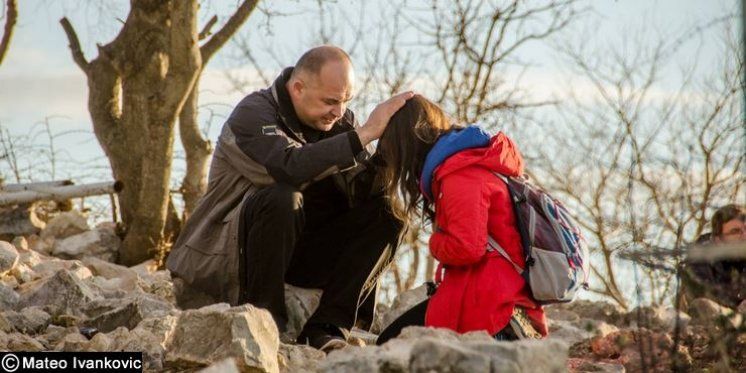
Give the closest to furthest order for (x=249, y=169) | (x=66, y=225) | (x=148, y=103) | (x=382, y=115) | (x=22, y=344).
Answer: (x=22, y=344) < (x=382, y=115) < (x=249, y=169) < (x=148, y=103) < (x=66, y=225)

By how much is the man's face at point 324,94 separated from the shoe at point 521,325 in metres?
1.42

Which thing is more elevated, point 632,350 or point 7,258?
point 7,258

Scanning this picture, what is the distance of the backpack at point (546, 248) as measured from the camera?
4.48 metres

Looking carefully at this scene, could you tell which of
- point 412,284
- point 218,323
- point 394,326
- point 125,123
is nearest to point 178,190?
point 125,123

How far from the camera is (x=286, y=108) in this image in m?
5.53

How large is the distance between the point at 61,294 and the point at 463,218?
7.85ft

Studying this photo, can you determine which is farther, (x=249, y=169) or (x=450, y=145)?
(x=249, y=169)

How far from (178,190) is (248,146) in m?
4.68

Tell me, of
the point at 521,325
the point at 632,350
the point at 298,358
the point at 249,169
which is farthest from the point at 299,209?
the point at 632,350

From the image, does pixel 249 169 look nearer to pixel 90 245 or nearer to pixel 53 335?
pixel 53 335

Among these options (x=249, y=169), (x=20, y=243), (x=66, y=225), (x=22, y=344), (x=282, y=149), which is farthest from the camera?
(x=66, y=225)

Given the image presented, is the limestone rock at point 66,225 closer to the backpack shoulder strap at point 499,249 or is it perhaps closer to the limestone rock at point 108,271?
the limestone rock at point 108,271

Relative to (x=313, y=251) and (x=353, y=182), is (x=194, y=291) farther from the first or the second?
(x=353, y=182)

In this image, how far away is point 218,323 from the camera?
4203 mm
